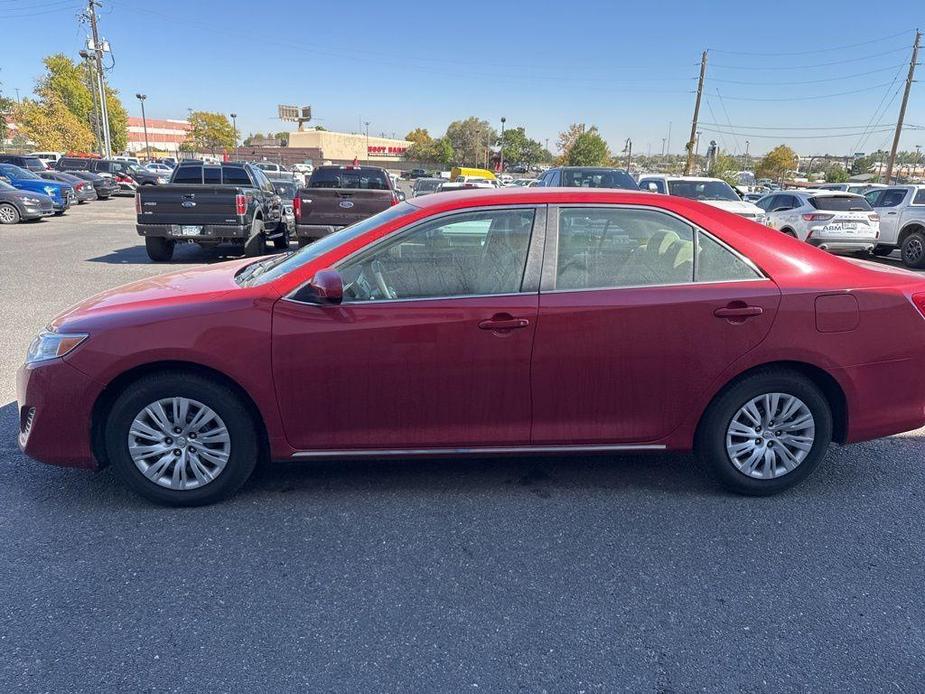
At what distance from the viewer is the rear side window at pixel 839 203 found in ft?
45.1

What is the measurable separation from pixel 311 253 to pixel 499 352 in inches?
50.3

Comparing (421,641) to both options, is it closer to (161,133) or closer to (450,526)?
(450,526)

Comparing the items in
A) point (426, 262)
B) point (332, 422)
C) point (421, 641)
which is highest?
point (426, 262)

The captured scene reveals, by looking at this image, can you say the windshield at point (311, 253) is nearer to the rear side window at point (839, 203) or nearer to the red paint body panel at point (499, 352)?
the red paint body panel at point (499, 352)

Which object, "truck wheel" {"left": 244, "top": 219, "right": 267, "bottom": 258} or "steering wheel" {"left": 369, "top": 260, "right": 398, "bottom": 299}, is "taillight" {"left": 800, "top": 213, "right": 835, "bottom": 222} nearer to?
"truck wheel" {"left": 244, "top": 219, "right": 267, "bottom": 258}

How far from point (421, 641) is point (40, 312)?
726 centimetres

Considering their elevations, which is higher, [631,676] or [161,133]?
[161,133]

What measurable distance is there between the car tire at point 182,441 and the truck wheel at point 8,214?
1905cm

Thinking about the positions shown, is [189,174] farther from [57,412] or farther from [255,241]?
[57,412]

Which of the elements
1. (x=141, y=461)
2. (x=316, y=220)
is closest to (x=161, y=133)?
(x=316, y=220)

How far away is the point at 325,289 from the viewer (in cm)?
320

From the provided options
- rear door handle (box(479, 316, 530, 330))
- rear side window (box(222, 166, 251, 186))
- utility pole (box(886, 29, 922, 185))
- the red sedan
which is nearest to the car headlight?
the red sedan

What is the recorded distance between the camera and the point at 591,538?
326 cm

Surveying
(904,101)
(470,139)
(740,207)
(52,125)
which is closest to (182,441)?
(740,207)
